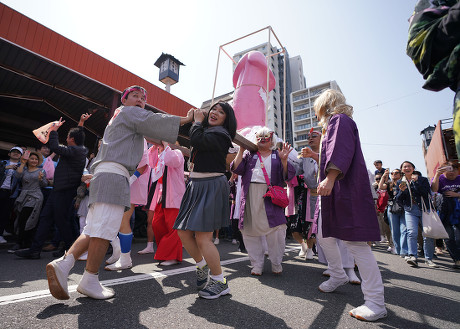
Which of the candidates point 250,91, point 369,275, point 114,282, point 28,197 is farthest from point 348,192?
point 28,197

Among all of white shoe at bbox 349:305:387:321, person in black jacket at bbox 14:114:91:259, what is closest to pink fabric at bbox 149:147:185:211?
person in black jacket at bbox 14:114:91:259

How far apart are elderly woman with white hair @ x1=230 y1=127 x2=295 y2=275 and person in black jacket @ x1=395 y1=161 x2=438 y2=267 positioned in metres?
2.82

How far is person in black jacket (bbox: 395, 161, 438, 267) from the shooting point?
4270 mm

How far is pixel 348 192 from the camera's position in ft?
6.72

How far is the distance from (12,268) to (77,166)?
1506 millimetres

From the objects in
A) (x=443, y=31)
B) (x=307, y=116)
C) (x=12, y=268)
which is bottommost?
(x=12, y=268)

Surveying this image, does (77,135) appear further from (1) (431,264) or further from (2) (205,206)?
(1) (431,264)

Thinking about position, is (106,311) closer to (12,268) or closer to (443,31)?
(12,268)

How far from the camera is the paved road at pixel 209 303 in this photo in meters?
1.56

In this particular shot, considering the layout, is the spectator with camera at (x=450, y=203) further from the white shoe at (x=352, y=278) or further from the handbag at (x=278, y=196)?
the handbag at (x=278, y=196)

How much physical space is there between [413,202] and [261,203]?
343 centimetres

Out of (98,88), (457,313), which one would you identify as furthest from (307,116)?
(457,313)

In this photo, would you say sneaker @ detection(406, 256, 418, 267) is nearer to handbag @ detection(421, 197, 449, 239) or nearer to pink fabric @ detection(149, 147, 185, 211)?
handbag @ detection(421, 197, 449, 239)

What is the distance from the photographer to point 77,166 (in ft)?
12.1
